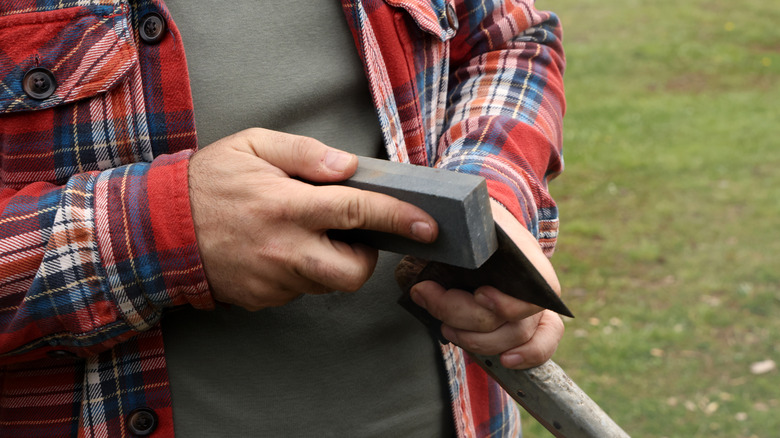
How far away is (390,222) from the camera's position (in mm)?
1178

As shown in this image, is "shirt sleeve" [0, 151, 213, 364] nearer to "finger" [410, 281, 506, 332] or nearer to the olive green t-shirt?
the olive green t-shirt

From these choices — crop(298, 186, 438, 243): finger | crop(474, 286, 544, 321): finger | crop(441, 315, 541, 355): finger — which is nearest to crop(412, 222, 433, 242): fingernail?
crop(298, 186, 438, 243): finger

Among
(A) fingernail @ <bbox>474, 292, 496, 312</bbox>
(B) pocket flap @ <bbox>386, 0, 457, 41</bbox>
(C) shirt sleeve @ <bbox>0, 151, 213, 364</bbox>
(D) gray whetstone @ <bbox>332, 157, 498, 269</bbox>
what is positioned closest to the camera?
(D) gray whetstone @ <bbox>332, 157, 498, 269</bbox>

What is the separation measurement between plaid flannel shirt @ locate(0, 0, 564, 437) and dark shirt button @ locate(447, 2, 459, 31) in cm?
4

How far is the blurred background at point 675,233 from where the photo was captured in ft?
15.1

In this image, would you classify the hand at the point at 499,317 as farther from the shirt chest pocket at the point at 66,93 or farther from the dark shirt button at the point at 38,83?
the dark shirt button at the point at 38,83

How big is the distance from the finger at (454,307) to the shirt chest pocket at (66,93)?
0.61 metres

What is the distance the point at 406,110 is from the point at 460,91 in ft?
0.80

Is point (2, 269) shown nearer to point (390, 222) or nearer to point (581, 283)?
point (390, 222)

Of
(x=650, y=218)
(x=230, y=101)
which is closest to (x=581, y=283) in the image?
(x=650, y=218)

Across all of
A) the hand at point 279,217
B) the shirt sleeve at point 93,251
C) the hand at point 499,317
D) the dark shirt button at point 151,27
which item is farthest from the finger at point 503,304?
the dark shirt button at point 151,27

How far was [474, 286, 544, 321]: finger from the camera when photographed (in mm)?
1333

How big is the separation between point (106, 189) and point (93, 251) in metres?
0.11

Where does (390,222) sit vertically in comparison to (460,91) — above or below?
above
